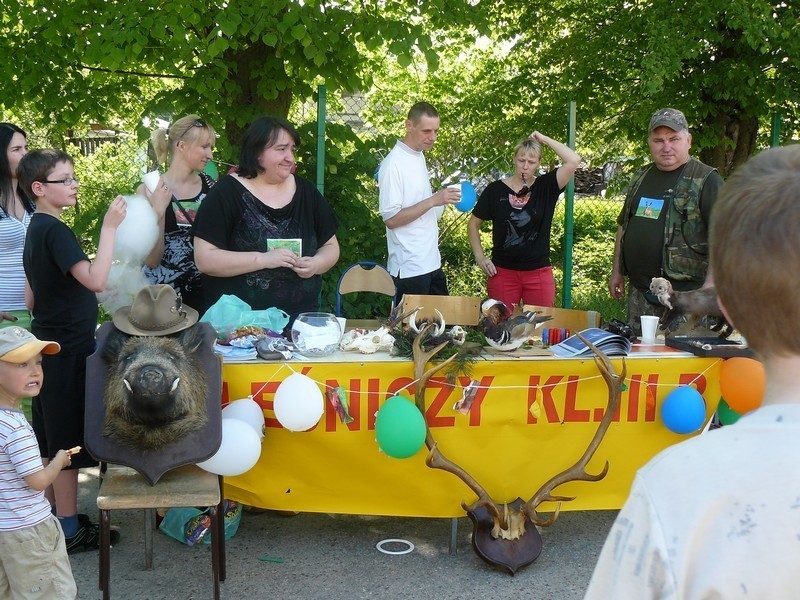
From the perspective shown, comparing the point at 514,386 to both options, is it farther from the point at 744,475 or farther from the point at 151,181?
the point at 744,475

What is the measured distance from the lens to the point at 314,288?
163 inches

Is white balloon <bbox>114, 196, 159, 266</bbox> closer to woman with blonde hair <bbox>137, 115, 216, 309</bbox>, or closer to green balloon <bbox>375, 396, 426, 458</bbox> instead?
woman with blonde hair <bbox>137, 115, 216, 309</bbox>

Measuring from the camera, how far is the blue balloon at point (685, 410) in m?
3.69

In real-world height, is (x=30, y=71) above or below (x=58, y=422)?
above

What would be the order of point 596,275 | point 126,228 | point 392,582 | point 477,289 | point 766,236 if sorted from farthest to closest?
point 596,275 → point 477,289 → point 126,228 → point 392,582 → point 766,236

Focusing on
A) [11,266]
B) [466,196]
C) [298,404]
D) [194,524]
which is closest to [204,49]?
[466,196]

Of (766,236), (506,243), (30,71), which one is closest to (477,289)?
(506,243)

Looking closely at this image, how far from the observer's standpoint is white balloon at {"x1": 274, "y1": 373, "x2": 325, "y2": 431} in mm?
3379

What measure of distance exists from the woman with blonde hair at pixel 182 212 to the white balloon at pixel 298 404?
47.4 inches

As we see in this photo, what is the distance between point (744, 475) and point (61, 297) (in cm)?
322

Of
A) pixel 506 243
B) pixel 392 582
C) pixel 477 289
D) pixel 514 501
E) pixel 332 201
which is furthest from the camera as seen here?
pixel 477 289

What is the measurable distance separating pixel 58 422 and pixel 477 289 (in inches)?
241

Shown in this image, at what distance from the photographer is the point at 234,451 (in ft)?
10.6

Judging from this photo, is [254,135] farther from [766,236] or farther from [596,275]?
[596,275]
